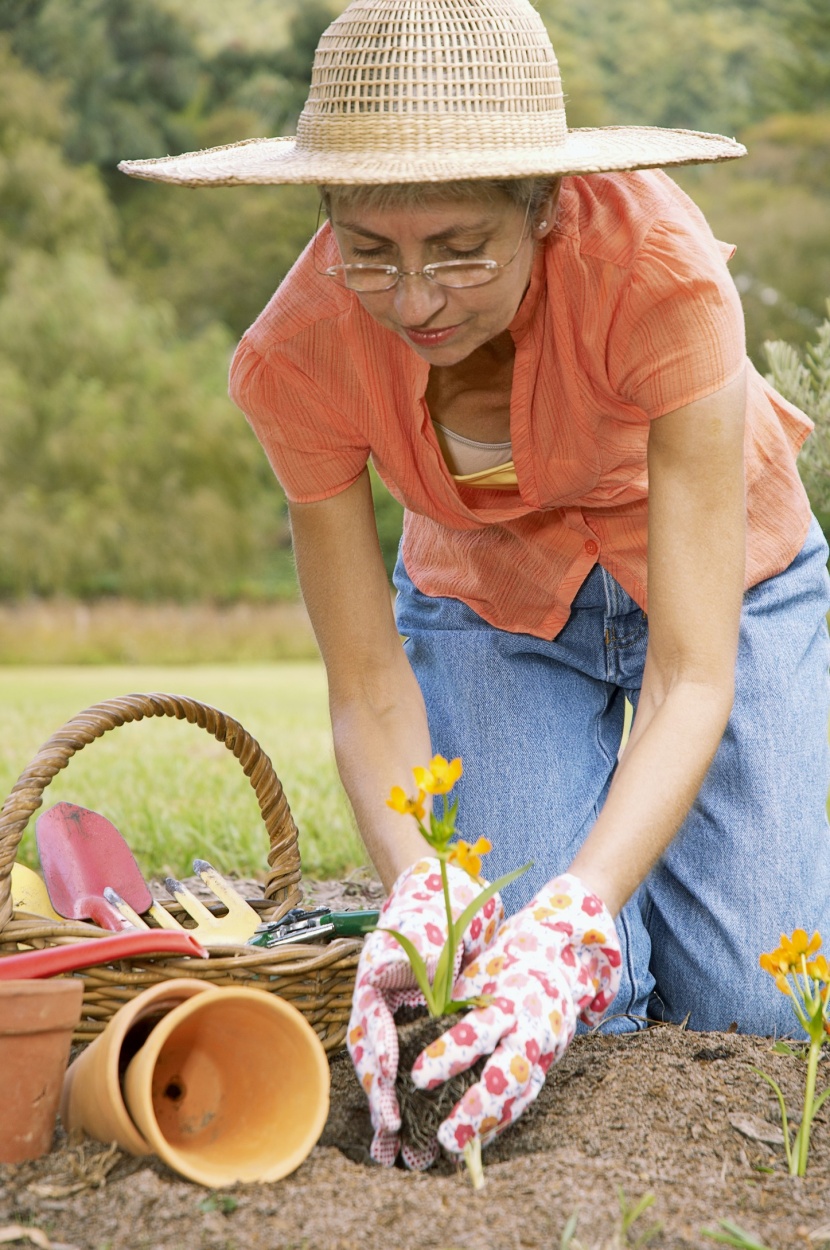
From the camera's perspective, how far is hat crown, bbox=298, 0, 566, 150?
63.2 inches

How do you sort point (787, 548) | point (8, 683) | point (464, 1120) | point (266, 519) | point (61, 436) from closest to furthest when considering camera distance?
point (464, 1120)
point (787, 548)
point (8, 683)
point (61, 436)
point (266, 519)

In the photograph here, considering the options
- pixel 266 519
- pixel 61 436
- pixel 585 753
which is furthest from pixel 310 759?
pixel 266 519

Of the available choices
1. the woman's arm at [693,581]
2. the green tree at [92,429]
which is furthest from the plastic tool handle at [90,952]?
the green tree at [92,429]

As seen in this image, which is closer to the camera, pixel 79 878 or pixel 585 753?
pixel 79 878

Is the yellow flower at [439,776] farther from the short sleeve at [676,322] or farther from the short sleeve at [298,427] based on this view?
the short sleeve at [298,427]

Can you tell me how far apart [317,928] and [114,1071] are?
1.76ft

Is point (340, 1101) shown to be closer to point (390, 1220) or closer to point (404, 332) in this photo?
point (390, 1220)

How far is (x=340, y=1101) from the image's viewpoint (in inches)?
65.7

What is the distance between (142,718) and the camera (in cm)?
196

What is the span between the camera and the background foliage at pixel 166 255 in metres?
19.7

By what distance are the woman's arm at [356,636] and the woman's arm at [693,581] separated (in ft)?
1.50

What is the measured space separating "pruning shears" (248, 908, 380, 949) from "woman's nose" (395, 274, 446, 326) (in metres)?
0.83

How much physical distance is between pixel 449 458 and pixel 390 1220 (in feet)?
4.09

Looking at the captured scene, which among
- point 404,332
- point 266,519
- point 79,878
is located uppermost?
→ point 404,332
